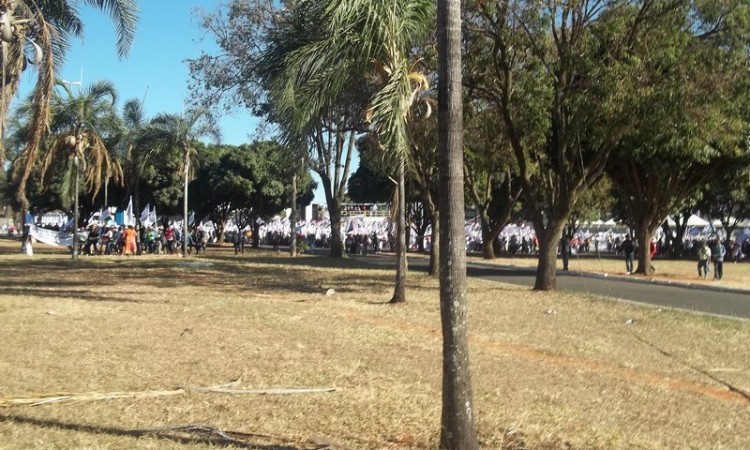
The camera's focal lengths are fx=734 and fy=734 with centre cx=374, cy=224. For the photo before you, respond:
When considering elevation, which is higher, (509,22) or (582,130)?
(509,22)

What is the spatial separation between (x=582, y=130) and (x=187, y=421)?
13154 mm

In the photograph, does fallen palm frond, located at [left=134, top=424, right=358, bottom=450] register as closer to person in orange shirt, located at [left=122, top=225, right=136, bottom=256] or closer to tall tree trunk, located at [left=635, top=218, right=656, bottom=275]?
tall tree trunk, located at [left=635, top=218, right=656, bottom=275]

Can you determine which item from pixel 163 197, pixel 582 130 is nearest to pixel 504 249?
pixel 163 197

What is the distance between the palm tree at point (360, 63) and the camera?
463 inches

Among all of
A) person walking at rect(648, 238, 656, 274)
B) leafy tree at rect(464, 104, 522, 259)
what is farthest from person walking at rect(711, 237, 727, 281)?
leafy tree at rect(464, 104, 522, 259)

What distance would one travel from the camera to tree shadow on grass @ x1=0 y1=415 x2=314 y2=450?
568 centimetres

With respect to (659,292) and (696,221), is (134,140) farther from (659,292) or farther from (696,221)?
(696,221)

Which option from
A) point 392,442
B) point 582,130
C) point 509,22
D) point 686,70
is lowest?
point 392,442

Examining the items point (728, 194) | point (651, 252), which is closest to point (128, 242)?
point (651, 252)

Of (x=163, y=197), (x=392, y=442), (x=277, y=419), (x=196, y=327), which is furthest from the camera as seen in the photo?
(x=163, y=197)

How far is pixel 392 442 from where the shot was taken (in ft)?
19.8

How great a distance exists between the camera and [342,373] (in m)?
8.30

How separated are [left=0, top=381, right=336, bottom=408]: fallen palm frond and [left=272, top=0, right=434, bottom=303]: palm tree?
5414 mm

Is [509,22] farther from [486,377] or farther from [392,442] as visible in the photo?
[392,442]
